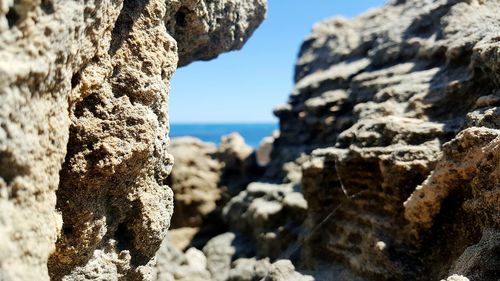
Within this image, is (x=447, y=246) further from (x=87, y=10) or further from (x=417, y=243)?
(x=87, y=10)

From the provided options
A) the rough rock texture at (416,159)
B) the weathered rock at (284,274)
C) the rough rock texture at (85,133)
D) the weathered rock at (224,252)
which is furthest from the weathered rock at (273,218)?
the rough rock texture at (85,133)

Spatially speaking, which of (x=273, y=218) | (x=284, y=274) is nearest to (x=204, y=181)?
(x=273, y=218)

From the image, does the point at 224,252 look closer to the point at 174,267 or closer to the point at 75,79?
the point at 174,267

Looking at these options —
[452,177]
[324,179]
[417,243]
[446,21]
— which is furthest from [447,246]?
[446,21]

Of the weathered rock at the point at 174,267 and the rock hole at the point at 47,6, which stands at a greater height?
the rock hole at the point at 47,6

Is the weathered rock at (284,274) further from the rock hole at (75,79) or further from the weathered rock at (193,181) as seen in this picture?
the weathered rock at (193,181)
